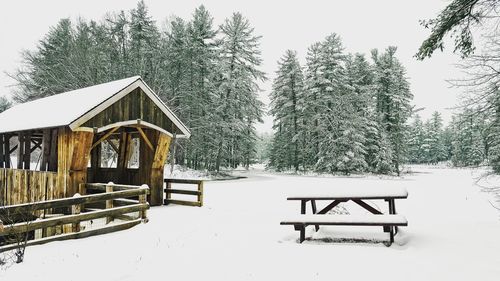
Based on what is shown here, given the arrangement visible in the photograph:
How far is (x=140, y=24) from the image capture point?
31.7 m

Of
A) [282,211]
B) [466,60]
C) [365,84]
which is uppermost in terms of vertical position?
[365,84]

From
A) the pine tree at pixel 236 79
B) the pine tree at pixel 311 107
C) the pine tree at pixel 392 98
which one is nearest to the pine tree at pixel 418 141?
the pine tree at pixel 392 98

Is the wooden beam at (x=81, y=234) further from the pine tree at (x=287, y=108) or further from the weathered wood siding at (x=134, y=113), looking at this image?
the pine tree at (x=287, y=108)

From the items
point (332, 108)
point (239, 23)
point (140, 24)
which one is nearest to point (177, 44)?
point (140, 24)

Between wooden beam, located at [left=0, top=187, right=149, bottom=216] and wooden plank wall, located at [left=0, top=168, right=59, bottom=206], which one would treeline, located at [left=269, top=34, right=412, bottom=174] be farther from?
wooden beam, located at [left=0, top=187, right=149, bottom=216]

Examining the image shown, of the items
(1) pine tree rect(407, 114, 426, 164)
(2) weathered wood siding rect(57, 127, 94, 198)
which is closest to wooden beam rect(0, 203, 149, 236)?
(2) weathered wood siding rect(57, 127, 94, 198)

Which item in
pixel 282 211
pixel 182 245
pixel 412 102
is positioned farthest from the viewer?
pixel 412 102

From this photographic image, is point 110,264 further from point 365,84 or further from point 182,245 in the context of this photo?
point 365,84

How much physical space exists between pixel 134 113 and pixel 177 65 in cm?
2294

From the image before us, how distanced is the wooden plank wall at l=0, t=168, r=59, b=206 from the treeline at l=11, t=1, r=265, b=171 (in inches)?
571

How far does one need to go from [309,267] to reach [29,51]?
36.0 m

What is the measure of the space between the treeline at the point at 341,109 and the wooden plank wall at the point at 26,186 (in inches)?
1136

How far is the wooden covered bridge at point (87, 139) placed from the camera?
10.9 m

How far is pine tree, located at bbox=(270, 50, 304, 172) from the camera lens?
43.9 m
